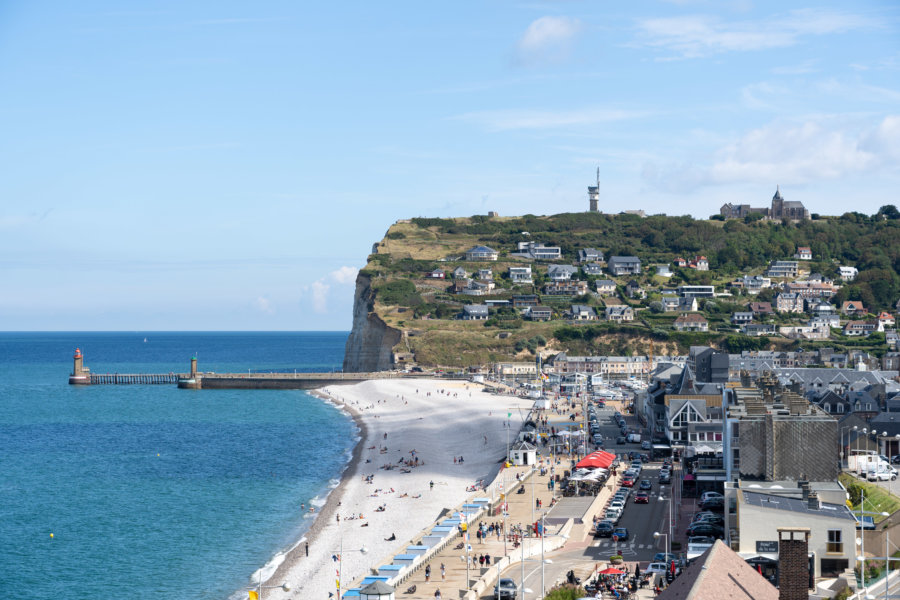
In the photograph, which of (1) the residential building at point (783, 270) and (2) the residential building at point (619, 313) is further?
(1) the residential building at point (783, 270)

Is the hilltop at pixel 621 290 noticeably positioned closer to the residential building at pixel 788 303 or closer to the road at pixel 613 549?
the residential building at pixel 788 303

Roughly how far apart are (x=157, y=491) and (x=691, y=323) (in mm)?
97109

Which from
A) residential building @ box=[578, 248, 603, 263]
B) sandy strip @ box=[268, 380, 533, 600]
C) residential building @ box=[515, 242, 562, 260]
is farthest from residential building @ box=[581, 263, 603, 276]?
sandy strip @ box=[268, 380, 533, 600]

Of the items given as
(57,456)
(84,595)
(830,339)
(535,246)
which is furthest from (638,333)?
(84,595)

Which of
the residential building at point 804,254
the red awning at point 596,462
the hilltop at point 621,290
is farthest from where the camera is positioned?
the residential building at point 804,254

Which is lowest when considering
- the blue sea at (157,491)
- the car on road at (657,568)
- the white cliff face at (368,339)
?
the blue sea at (157,491)

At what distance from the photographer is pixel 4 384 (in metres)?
154

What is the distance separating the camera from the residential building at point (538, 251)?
183m

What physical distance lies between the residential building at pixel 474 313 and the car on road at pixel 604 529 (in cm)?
10932

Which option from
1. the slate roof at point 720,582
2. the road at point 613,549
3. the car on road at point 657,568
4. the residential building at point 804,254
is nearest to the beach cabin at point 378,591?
A: the road at point 613,549

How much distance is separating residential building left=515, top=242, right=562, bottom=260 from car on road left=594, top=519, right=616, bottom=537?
144287 millimetres

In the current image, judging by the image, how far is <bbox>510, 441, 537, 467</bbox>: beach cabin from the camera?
2320 inches

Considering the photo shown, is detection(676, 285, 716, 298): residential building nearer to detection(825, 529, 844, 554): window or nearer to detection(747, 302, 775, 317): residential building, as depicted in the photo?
detection(747, 302, 775, 317): residential building

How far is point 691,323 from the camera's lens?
466ft
